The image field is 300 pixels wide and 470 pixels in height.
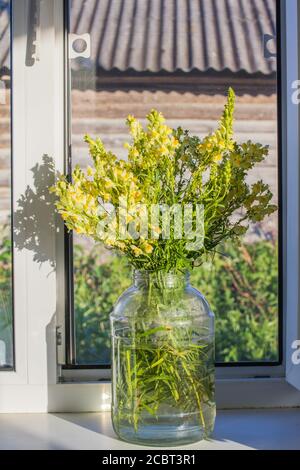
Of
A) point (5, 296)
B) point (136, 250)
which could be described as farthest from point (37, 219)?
point (136, 250)

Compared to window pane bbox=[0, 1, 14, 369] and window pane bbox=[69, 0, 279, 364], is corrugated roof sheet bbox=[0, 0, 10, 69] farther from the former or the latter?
window pane bbox=[69, 0, 279, 364]

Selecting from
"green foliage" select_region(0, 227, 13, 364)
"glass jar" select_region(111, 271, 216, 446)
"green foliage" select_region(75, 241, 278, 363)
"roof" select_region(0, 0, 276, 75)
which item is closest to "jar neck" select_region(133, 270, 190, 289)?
"glass jar" select_region(111, 271, 216, 446)

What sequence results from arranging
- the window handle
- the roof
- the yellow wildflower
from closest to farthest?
the yellow wildflower → the window handle → the roof

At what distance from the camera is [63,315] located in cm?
178

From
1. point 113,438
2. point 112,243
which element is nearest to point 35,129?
point 112,243

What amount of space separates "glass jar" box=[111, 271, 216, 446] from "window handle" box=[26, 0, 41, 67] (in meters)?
0.59

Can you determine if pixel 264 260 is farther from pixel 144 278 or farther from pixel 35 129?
pixel 35 129

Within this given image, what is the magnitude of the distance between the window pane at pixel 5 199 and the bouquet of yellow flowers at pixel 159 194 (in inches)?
9.4

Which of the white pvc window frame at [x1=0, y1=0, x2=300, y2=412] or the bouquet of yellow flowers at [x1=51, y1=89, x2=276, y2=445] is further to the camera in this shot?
the white pvc window frame at [x1=0, y1=0, x2=300, y2=412]

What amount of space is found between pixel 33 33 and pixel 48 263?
0.54m

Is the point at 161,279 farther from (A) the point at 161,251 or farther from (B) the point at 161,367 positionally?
(B) the point at 161,367

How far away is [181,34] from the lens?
182 cm

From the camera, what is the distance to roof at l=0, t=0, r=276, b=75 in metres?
1.80

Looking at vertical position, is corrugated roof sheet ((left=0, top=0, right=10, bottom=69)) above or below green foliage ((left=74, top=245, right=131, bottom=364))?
above
